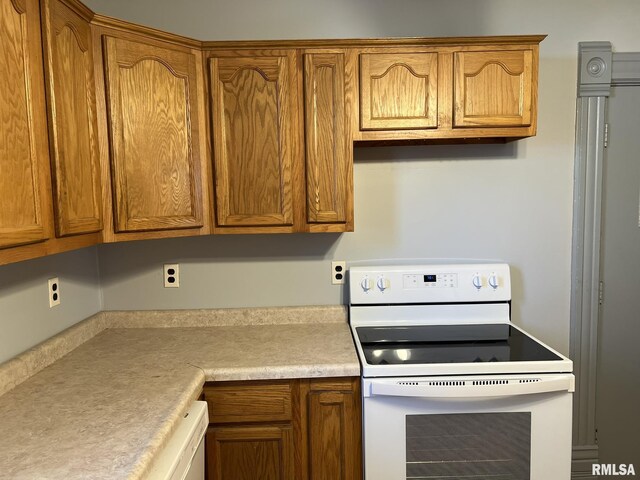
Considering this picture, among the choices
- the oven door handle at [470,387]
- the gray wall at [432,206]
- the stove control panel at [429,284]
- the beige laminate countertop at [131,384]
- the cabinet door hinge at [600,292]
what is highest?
the gray wall at [432,206]

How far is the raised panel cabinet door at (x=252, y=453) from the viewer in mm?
1592

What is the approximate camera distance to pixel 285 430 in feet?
5.25

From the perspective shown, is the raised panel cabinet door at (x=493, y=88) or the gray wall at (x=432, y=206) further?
the gray wall at (x=432, y=206)

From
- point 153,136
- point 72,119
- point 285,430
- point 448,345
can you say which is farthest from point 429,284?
point 72,119

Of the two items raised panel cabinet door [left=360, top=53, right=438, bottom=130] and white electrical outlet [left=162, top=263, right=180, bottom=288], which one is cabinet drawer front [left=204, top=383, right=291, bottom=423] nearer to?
white electrical outlet [left=162, top=263, right=180, bottom=288]

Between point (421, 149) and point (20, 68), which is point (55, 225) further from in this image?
point (421, 149)

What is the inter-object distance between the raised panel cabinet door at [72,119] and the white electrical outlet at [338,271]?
3.44 feet

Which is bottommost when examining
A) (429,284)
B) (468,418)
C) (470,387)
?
(468,418)

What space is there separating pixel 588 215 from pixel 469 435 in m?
1.24

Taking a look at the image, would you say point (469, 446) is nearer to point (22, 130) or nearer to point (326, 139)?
point (326, 139)

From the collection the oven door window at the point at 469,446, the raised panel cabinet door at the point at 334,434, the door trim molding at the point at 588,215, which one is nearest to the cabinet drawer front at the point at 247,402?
the raised panel cabinet door at the point at 334,434

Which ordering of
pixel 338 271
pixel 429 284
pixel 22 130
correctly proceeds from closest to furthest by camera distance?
1. pixel 22 130
2. pixel 429 284
3. pixel 338 271

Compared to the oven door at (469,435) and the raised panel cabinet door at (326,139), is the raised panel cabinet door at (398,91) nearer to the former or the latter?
the raised panel cabinet door at (326,139)

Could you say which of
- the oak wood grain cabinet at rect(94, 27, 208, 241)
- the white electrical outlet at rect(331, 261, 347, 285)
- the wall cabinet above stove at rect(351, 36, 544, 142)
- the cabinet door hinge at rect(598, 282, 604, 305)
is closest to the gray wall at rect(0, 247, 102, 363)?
the oak wood grain cabinet at rect(94, 27, 208, 241)
